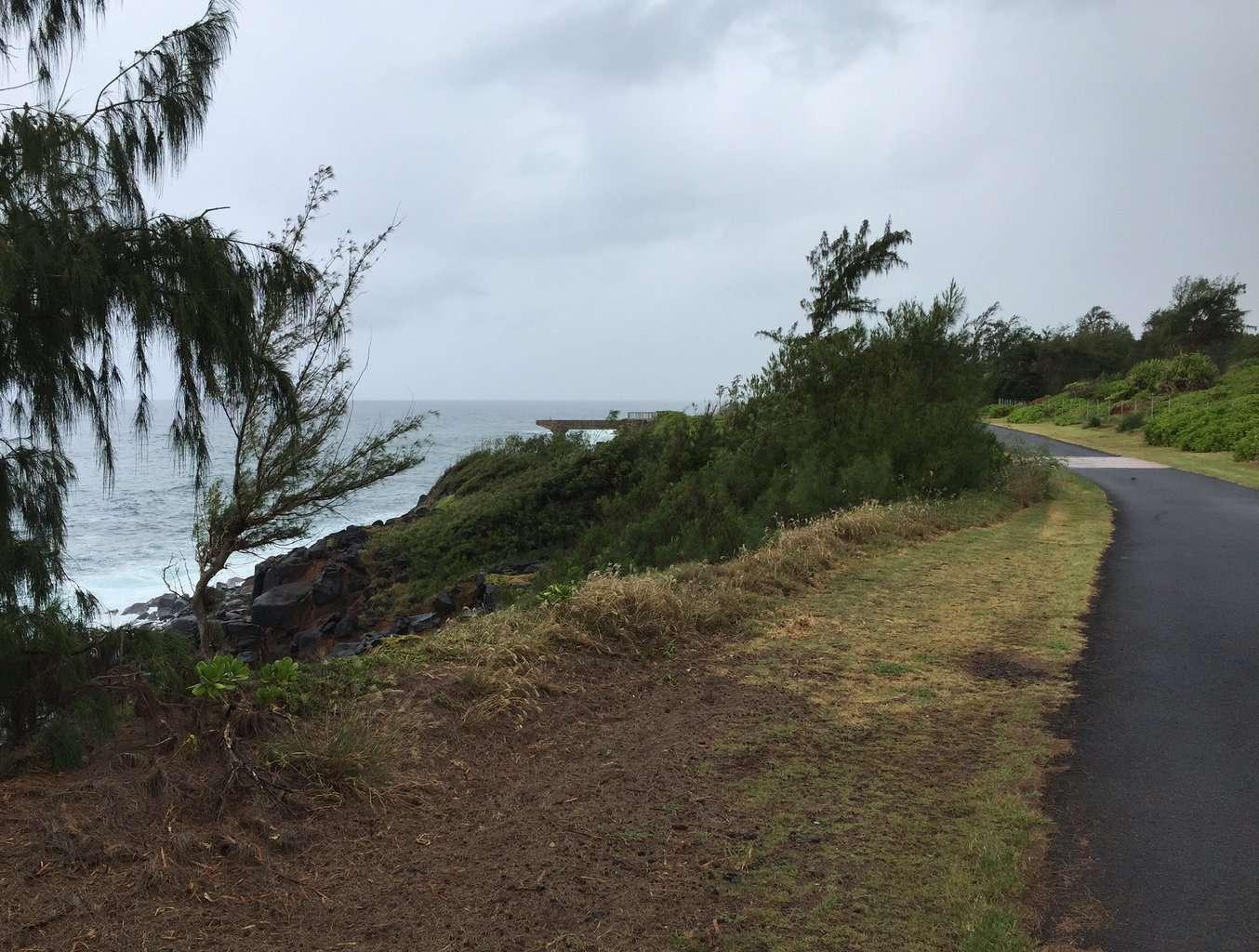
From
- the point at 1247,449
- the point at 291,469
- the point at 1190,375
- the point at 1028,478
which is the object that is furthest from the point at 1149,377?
the point at 291,469

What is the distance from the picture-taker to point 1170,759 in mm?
5012

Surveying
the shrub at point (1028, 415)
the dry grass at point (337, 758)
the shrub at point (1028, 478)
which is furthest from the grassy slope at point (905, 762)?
the shrub at point (1028, 415)

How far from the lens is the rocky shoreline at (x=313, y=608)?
1557cm

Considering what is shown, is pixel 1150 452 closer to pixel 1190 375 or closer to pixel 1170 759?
pixel 1190 375

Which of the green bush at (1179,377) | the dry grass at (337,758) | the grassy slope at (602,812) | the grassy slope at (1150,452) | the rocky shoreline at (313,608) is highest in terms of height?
the green bush at (1179,377)

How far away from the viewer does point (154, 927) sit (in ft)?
10.7

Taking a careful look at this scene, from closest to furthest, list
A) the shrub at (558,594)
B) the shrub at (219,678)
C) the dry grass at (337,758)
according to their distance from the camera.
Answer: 1. the dry grass at (337,758)
2. the shrub at (219,678)
3. the shrub at (558,594)

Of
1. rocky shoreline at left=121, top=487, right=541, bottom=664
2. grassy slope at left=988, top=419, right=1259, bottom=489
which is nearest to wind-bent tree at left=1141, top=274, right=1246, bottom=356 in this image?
grassy slope at left=988, top=419, right=1259, bottom=489

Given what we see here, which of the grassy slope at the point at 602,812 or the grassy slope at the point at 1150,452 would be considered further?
the grassy slope at the point at 1150,452

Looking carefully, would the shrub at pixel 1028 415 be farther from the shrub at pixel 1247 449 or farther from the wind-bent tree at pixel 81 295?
the wind-bent tree at pixel 81 295

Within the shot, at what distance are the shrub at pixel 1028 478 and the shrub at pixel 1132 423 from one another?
2561 centimetres

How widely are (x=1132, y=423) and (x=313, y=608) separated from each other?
38.5 meters

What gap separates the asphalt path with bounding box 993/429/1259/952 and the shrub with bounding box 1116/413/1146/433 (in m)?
36.0

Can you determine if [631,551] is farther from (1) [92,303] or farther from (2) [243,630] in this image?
(1) [92,303]
